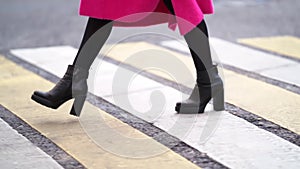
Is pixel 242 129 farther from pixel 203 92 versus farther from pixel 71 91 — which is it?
pixel 71 91

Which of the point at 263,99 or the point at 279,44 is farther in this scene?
the point at 279,44

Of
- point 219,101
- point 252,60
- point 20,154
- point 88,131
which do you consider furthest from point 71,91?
point 252,60

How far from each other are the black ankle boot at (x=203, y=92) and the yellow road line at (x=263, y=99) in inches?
12.9

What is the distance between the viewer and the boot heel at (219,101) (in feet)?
13.5

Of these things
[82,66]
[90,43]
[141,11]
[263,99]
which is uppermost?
[141,11]

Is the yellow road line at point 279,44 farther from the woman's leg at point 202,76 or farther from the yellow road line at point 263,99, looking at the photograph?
the woman's leg at point 202,76

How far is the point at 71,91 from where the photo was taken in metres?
3.92

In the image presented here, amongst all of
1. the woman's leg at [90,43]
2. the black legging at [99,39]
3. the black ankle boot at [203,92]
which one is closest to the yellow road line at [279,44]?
the black ankle boot at [203,92]

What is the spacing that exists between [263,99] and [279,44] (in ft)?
6.63

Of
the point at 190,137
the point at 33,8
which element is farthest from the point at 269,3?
the point at 190,137

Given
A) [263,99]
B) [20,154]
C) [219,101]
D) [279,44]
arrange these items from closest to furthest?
[20,154], [219,101], [263,99], [279,44]

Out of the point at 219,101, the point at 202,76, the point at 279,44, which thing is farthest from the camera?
the point at 279,44

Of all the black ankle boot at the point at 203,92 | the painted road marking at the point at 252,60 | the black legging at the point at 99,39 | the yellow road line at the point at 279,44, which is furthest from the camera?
the yellow road line at the point at 279,44

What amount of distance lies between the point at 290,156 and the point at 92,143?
1.02 m
